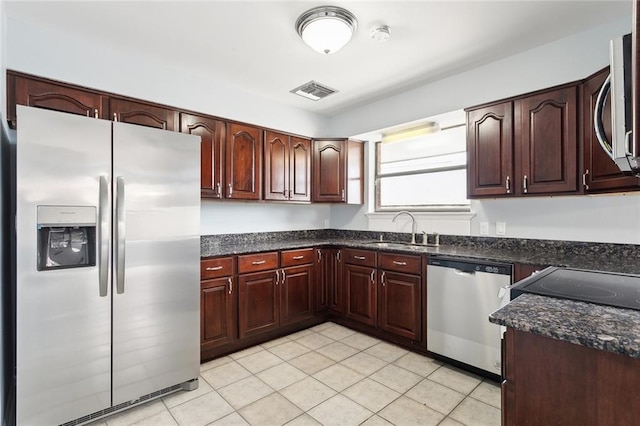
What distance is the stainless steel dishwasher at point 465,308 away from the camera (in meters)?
2.31

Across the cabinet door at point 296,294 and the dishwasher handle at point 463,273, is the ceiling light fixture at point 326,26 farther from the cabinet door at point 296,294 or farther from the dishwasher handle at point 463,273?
the cabinet door at point 296,294

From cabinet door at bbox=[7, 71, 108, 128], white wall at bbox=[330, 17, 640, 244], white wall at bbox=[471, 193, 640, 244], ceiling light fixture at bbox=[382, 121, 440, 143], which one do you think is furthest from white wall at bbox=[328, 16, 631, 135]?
cabinet door at bbox=[7, 71, 108, 128]

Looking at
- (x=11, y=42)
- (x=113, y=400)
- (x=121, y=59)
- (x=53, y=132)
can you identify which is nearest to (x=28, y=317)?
(x=113, y=400)

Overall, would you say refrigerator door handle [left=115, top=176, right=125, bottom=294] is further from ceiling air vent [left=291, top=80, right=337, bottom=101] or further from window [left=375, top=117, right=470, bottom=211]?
window [left=375, top=117, right=470, bottom=211]

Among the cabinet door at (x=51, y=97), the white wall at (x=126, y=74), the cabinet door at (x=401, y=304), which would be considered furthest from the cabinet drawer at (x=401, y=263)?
the cabinet door at (x=51, y=97)

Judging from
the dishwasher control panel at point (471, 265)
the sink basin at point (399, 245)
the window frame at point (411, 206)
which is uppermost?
the window frame at point (411, 206)

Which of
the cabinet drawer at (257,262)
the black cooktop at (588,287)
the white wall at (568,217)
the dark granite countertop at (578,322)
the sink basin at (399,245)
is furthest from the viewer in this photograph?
the sink basin at (399,245)

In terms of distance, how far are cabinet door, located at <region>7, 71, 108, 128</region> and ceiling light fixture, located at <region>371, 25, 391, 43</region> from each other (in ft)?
7.02

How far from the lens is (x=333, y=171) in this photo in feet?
13.0

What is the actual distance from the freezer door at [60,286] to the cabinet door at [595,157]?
3.14 meters

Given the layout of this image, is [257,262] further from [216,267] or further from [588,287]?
[588,287]

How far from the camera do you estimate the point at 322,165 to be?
13.0 feet

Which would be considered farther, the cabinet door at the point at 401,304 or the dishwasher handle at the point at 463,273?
the cabinet door at the point at 401,304

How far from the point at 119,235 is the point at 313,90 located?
94.9 inches
